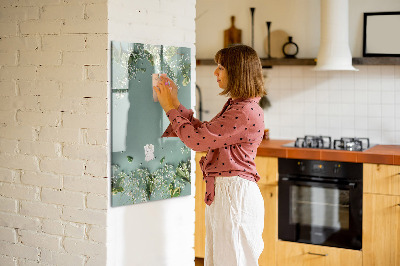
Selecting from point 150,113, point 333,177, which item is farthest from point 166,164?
point 333,177

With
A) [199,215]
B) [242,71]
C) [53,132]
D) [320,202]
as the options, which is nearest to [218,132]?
[242,71]

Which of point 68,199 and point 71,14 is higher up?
point 71,14

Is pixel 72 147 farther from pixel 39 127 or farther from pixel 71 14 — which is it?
pixel 71 14

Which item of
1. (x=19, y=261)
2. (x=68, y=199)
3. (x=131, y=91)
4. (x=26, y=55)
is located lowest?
(x=19, y=261)

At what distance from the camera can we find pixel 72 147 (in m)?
2.83

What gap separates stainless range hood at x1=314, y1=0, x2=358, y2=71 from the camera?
4.27m

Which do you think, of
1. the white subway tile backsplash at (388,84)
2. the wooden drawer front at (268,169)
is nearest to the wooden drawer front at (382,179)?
the wooden drawer front at (268,169)

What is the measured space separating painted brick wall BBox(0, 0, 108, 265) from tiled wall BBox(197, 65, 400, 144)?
233cm

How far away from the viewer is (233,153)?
2.70 meters

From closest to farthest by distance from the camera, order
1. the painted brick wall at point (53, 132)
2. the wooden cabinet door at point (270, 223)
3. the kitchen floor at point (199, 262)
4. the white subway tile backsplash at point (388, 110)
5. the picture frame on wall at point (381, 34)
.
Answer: the painted brick wall at point (53, 132), the wooden cabinet door at point (270, 223), the picture frame on wall at point (381, 34), the white subway tile backsplash at point (388, 110), the kitchen floor at point (199, 262)

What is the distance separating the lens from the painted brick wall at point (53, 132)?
2756mm

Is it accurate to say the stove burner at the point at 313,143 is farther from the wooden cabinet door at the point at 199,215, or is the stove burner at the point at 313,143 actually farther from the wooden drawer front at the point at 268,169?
the wooden cabinet door at the point at 199,215

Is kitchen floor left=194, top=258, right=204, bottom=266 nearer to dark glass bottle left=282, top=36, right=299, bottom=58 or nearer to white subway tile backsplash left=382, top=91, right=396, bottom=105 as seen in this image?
dark glass bottle left=282, top=36, right=299, bottom=58

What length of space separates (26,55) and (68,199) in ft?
2.48
